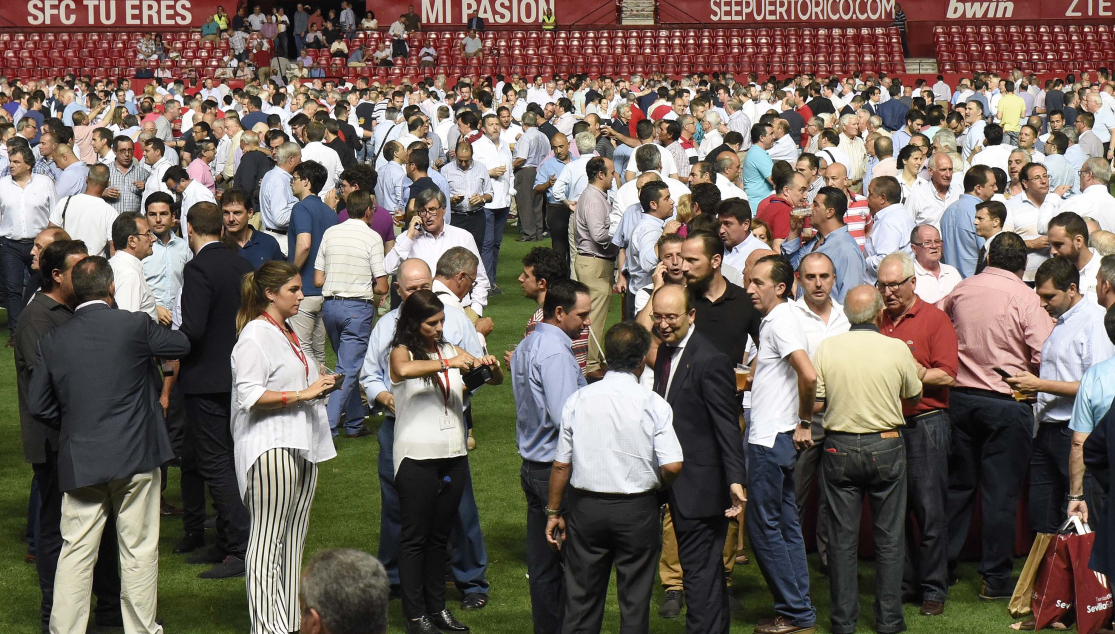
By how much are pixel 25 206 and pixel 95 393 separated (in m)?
6.35

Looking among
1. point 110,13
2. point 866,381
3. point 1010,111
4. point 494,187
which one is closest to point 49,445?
point 866,381

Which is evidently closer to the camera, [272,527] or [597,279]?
[272,527]

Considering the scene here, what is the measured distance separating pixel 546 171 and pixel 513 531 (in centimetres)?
670

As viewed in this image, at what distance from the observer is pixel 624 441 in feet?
15.2

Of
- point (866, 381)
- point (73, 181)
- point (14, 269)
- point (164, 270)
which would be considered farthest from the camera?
point (14, 269)

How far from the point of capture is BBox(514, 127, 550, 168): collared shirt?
1530 centimetres

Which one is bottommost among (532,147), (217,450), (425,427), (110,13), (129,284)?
(217,450)

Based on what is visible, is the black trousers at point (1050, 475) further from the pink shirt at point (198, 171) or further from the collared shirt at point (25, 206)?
the collared shirt at point (25, 206)

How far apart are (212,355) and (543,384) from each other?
6.41ft

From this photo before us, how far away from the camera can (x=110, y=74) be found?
32344mm

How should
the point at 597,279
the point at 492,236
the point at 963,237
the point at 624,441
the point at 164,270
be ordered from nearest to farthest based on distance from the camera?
the point at 624,441
the point at 164,270
the point at 963,237
the point at 597,279
the point at 492,236

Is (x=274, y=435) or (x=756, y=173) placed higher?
(x=756, y=173)

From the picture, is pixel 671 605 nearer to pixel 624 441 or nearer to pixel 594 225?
pixel 624 441

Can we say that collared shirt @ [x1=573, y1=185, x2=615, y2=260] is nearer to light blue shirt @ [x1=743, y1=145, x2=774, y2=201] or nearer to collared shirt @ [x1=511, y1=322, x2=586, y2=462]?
light blue shirt @ [x1=743, y1=145, x2=774, y2=201]
